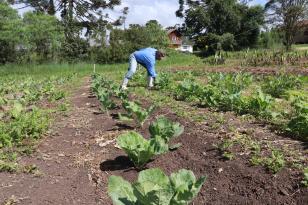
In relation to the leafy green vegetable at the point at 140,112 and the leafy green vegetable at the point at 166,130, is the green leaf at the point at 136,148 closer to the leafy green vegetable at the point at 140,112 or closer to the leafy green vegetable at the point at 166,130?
the leafy green vegetable at the point at 166,130

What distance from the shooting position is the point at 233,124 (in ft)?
20.1

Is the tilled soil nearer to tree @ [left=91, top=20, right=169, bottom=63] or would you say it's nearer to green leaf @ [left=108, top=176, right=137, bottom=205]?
green leaf @ [left=108, top=176, right=137, bottom=205]

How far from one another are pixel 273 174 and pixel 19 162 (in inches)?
110

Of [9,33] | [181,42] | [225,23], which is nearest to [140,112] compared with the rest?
[9,33]

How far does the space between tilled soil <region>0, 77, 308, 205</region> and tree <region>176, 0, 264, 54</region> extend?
33.5 metres

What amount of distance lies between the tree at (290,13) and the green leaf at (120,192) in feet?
117

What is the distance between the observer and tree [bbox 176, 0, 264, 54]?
39.8 meters

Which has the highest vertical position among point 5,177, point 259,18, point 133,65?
point 259,18

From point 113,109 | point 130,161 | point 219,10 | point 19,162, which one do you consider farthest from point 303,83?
point 219,10

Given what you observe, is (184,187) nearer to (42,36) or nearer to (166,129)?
(166,129)

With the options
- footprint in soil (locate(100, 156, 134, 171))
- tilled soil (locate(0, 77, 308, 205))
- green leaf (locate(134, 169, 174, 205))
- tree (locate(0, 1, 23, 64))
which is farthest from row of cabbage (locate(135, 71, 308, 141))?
tree (locate(0, 1, 23, 64))

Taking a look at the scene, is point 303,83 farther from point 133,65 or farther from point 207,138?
point 207,138

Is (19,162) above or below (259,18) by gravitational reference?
below

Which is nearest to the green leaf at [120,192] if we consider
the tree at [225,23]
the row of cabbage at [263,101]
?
the row of cabbage at [263,101]
